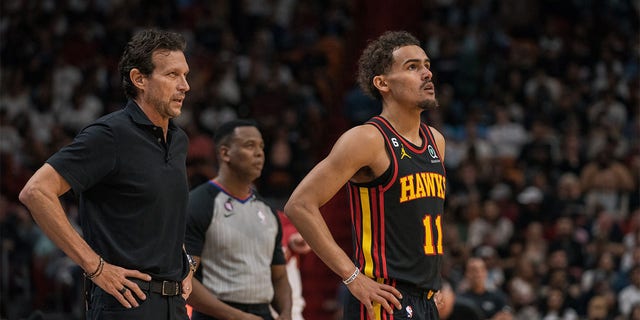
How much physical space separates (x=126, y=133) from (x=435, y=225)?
1.61m

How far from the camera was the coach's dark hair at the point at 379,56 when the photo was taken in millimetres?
5211

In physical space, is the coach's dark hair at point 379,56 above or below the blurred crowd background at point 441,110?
above

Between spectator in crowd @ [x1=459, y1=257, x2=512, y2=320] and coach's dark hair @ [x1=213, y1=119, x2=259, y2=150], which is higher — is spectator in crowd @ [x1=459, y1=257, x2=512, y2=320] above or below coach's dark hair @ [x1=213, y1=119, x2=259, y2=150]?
below

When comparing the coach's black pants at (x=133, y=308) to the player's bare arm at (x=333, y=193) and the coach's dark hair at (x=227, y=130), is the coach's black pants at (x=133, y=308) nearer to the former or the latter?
the player's bare arm at (x=333, y=193)

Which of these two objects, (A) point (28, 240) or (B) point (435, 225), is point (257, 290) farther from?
(A) point (28, 240)

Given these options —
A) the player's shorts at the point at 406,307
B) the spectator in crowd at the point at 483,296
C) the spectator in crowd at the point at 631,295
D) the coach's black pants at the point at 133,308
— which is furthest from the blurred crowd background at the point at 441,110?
the player's shorts at the point at 406,307

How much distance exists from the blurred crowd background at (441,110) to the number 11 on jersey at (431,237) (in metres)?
6.56

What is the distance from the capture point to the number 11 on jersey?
4.91m

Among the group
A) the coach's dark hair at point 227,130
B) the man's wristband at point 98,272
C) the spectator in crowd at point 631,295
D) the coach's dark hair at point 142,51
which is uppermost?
the coach's dark hair at point 142,51

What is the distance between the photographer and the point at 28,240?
1261cm

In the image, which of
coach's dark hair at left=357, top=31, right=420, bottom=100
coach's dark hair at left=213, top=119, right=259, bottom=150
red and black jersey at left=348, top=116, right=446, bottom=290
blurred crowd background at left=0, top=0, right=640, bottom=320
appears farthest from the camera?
blurred crowd background at left=0, top=0, right=640, bottom=320

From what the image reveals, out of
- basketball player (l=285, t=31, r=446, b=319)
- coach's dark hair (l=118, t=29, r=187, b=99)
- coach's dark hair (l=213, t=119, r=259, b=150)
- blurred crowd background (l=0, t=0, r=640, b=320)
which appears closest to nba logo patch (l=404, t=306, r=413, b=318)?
basketball player (l=285, t=31, r=446, b=319)

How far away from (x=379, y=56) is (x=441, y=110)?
464 inches

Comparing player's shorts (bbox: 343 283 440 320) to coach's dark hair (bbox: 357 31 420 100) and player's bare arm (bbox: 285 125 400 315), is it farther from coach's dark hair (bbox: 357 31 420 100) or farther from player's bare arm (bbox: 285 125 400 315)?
coach's dark hair (bbox: 357 31 420 100)
